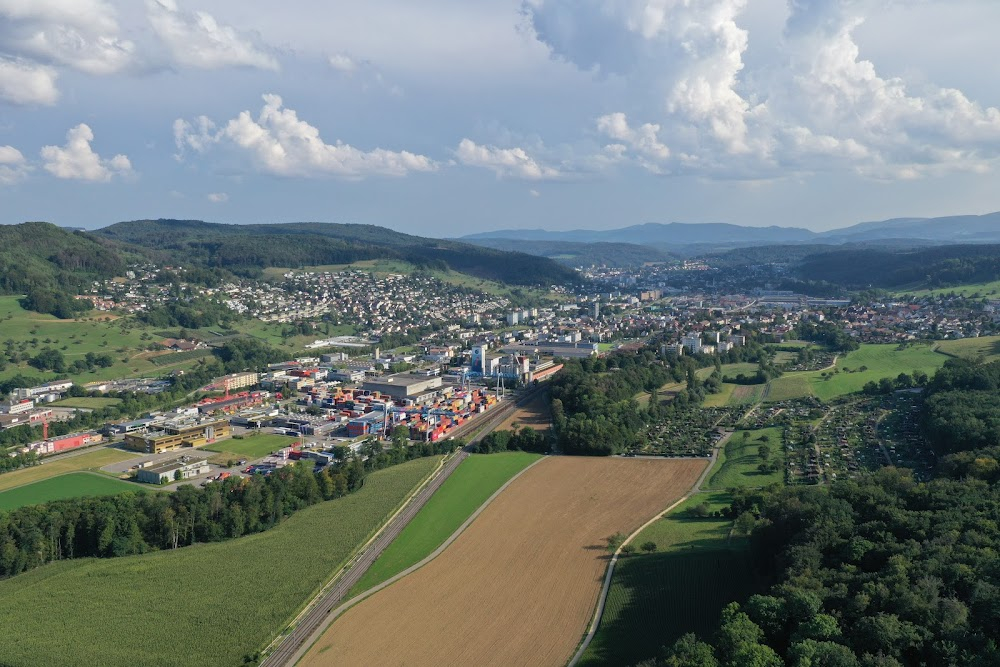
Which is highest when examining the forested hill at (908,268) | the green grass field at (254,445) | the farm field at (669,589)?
the forested hill at (908,268)

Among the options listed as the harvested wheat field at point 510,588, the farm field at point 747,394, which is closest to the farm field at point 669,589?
the harvested wheat field at point 510,588

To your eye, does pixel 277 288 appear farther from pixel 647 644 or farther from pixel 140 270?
pixel 647 644

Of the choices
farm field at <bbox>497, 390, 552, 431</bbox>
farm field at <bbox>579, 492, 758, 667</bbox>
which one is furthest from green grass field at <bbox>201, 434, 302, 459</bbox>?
farm field at <bbox>579, 492, 758, 667</bbox>

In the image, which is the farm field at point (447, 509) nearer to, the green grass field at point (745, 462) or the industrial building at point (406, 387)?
the green grass field at point (745, 462)

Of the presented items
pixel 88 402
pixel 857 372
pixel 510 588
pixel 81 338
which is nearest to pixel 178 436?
pixel 88 402

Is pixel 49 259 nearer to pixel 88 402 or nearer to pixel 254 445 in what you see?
pixel 88 402

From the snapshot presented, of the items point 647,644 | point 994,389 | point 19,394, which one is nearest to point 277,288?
point 19,394
